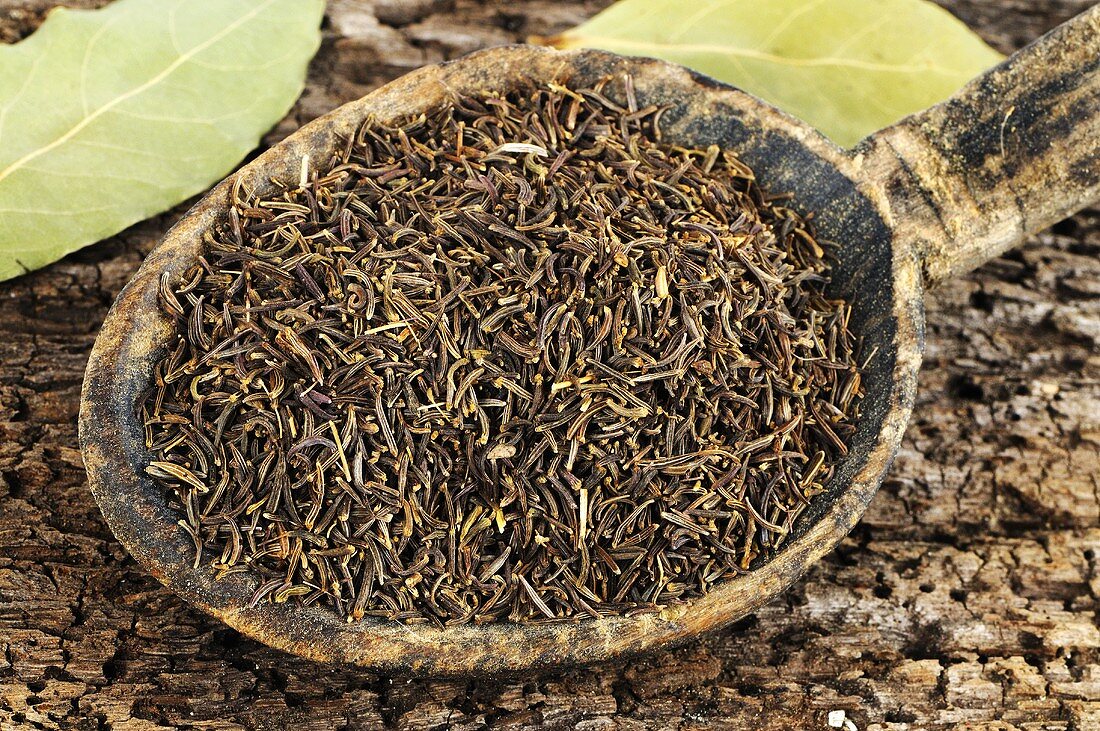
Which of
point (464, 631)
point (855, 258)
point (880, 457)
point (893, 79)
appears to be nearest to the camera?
point (464, 631)

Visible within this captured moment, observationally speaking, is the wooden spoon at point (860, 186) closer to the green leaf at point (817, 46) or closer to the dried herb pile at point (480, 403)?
the dried herb pile at point (480, 403)

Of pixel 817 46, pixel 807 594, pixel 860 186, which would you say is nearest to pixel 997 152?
pixel 860 186

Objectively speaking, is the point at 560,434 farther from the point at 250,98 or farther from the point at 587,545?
the point at 250,98

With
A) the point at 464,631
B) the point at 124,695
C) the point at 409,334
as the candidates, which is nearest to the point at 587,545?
the point at 464,631

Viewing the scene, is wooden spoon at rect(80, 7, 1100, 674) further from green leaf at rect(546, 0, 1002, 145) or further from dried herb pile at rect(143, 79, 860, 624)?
green leaf at rect(546, 0, 1002, 145)

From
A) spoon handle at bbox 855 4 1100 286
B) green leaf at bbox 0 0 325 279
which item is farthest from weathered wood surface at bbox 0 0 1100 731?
spoon handle at bbox 855 4 1100 286

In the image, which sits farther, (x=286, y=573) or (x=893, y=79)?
(x=893, y=79)
